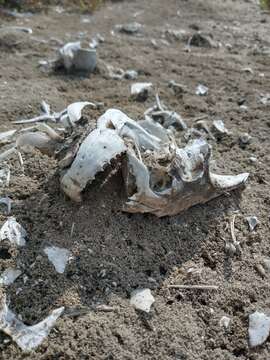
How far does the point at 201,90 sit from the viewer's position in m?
4.48

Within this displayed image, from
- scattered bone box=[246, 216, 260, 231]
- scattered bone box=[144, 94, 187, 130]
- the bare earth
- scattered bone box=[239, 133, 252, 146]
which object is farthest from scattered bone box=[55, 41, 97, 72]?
scattered bone box=[246, 216, 260, 231]

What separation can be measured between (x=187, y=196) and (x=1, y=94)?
2121 millimetres

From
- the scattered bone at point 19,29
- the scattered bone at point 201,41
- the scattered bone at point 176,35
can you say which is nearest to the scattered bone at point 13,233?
the scattered bone at point 19,29

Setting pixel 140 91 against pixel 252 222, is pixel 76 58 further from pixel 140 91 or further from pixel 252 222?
pixel 252 222

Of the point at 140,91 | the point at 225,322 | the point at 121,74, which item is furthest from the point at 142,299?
the point at 121,74

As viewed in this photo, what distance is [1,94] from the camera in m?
4.00

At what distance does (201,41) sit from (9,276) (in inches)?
163

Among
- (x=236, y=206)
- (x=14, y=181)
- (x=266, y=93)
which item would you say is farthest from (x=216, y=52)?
(x=14, y=181)

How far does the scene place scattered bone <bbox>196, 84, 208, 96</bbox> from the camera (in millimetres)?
4434

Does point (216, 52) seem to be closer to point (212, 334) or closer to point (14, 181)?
point (14, 181)

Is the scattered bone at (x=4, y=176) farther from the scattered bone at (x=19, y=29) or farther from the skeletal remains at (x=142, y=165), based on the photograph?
the scattered bone at (x=19, y=29)

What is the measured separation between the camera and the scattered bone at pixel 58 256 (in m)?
2.37

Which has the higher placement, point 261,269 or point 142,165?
Answer: point 142,165

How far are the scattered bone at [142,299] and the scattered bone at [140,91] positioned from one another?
7.36 ft
